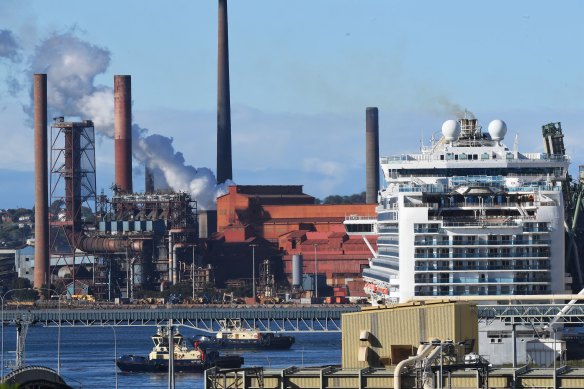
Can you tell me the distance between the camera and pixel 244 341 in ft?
511

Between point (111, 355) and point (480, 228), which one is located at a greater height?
point (480, 228)

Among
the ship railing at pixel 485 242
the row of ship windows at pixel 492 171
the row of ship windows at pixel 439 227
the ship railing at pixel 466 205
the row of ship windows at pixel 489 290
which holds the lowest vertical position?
the row of ship windows at pixel 489 290

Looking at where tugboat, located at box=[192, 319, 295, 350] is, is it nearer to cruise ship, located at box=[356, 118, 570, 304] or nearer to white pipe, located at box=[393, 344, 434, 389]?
cruise ship, located at box=[356, 118, 570, 304]

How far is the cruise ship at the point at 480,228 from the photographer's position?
372 ft

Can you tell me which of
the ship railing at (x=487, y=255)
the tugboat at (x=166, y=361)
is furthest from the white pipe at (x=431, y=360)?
the tugboat at (x=166, y=361)

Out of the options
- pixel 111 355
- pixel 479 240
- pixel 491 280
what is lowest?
pixel 111 355

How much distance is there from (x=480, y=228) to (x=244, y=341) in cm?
4461

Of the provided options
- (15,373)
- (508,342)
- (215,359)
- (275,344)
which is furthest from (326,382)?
(275,344)

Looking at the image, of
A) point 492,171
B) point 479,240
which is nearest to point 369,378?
point 479,240

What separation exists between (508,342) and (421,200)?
14.9m

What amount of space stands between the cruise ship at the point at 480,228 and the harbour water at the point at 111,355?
9246 millimetres

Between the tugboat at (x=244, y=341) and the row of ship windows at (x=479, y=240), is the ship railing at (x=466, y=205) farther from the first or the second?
the tugboat at (x=244, y=341)

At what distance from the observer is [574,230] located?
4902 inches

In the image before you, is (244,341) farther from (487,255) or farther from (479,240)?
(487,255)
